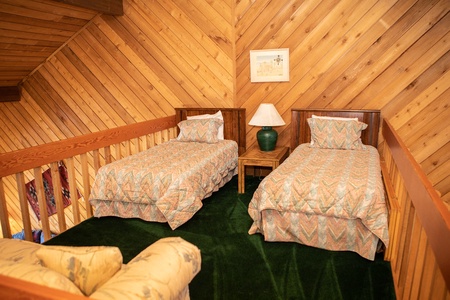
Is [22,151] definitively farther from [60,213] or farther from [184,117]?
[184,117]

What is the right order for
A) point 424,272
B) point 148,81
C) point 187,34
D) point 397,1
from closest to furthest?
point 424,272, point 397,1, point 187,34, point 148,81

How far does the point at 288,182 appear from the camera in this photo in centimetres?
247

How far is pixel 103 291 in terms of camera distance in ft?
3.33

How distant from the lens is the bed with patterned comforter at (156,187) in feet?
9.25

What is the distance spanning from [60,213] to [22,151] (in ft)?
2.23

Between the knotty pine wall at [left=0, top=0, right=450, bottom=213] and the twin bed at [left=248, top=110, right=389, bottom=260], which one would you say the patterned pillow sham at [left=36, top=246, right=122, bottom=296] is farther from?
the knotty pine wall at [left=0, top=0, right=450, bottom=213]

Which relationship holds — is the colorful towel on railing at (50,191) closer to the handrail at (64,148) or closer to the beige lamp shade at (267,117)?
the handrail at (64,148)

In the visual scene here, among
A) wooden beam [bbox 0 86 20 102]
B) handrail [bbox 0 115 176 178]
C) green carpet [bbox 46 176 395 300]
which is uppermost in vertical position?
wooden beam [bbox 0 86 20 102]

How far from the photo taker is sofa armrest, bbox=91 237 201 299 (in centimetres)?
103

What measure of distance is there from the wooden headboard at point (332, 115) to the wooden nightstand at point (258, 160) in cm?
33

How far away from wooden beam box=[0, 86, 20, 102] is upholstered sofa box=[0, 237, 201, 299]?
5.05 m

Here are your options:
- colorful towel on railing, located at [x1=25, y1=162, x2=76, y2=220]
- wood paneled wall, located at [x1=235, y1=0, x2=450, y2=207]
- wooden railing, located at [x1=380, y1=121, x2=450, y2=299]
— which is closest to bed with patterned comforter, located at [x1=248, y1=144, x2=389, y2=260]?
wooden railing, located at [x1=380, y1=121, x2=450, y2=299]

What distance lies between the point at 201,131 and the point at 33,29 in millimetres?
2429

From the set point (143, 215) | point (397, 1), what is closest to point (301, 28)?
point (397, 1)
